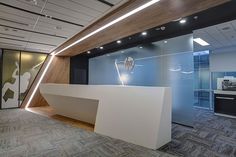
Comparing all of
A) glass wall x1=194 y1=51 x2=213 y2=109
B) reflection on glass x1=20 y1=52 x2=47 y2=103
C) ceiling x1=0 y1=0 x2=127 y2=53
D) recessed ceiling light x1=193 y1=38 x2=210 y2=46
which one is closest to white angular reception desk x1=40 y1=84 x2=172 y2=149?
ceiling x1=0 y1=0 x2=127 y2=53

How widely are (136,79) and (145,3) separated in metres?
3.63

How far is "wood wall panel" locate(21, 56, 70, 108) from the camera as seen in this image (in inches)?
305

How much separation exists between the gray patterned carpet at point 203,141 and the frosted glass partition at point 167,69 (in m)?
0.57

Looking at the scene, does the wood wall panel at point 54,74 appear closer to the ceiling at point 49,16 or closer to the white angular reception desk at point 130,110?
the ceiling at point 49,16

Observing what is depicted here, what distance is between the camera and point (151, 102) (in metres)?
3.11

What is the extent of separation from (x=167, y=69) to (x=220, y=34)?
7.76ft

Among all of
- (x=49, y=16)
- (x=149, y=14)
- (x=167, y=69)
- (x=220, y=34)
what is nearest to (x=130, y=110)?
(x=149, y=14)

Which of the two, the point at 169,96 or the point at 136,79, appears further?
the point at 136,79

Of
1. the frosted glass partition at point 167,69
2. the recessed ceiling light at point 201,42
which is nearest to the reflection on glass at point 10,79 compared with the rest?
the frosted glass partition at point 167,69

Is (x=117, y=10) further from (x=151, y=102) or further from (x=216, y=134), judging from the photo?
(x=216, y=134)

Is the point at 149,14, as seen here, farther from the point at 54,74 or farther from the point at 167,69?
the point at 54,74

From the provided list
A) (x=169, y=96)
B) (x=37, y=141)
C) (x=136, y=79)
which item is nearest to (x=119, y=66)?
(x=136, y=79)

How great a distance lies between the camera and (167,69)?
5.22 metres

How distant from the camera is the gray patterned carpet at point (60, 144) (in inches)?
111
